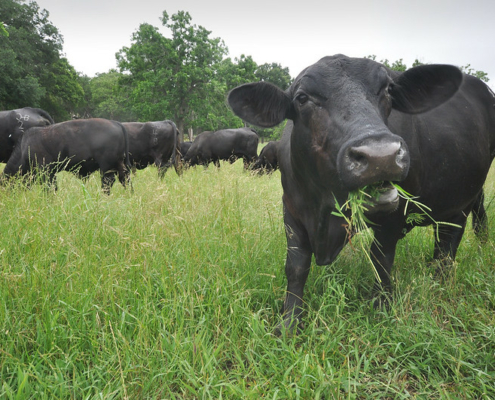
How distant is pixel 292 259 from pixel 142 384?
51.1 inches

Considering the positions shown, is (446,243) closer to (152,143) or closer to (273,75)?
(152,143)

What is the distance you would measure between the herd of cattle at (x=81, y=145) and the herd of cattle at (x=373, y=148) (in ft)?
12.5

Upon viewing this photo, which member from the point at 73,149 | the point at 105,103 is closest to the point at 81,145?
the point at 73,149

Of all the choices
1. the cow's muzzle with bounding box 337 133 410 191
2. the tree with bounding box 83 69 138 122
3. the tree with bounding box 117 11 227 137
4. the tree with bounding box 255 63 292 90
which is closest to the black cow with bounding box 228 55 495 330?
the cow's muzzle with bounding box 337 133 410 191

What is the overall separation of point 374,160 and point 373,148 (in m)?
0.06

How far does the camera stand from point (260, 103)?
8.21 feet

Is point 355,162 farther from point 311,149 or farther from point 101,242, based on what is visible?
point 101,242

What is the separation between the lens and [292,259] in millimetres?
2553

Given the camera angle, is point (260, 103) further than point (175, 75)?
No

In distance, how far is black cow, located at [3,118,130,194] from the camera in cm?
668

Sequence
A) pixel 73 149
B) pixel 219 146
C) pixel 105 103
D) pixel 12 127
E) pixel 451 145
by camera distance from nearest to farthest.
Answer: pixel 451 145, pixel 73 149, pixel 12 127, pixel 219 146, pixel 105 103

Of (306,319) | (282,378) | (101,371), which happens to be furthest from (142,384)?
(306,319)

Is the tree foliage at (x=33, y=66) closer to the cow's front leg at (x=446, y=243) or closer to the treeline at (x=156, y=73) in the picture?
the treeline at (x=156, y=73)

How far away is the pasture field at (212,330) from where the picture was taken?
5.61 ft
